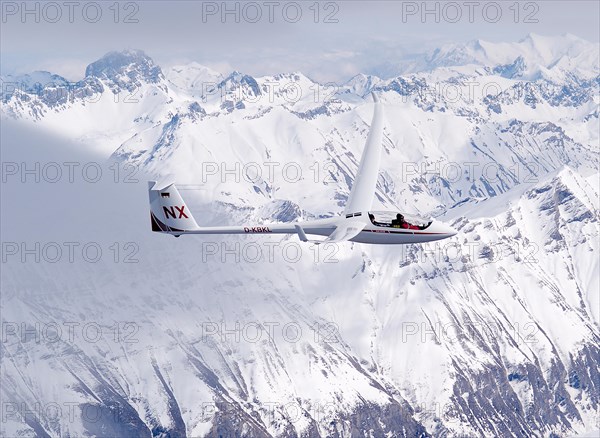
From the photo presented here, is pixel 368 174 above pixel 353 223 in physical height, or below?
above

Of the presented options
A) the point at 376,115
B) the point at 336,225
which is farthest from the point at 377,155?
the point at 336,225

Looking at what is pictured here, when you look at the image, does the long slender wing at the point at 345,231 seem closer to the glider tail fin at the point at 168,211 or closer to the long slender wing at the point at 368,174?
the long slender wing at the point at 368,174

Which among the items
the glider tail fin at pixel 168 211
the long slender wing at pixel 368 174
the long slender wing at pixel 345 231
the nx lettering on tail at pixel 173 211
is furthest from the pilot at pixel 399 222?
the nx lettering on tail at pixel 173 211

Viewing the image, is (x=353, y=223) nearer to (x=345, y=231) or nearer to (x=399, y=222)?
(x=345, y=231)

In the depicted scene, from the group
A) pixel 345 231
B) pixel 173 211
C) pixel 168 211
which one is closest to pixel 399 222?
pixel 345 231

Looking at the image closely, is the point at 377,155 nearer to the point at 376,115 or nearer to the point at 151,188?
the point at 376,115

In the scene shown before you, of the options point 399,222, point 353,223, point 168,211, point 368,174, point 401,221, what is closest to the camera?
point 401,221

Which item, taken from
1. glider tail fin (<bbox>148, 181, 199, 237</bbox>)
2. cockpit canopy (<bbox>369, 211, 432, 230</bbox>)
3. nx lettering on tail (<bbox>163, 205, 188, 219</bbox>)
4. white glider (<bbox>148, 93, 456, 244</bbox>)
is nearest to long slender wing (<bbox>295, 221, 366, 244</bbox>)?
white glider (<bbox>148, 93, 456, 244</bbox>)
